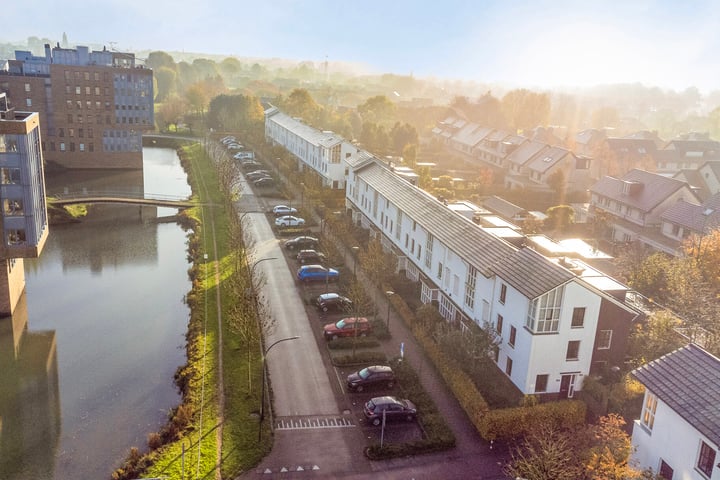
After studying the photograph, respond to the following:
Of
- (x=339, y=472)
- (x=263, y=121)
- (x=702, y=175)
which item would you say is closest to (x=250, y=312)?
(x=339, y=472)

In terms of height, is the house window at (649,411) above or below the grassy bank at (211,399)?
above

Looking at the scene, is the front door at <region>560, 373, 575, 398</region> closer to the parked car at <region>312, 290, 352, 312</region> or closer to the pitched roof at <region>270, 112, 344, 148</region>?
the parked car at <region>312, 290, 352, 312</region>

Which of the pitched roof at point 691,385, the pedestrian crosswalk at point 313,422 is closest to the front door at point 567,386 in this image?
the pitched roof at point 691,385

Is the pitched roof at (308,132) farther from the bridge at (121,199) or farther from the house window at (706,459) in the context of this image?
the house window at (706,459)

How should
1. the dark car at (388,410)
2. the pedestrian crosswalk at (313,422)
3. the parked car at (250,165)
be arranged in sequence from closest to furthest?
1. the pedestrian crosswalk at (313,422)
2. the dark car at (388,410)
3. the parked car at (250,165)

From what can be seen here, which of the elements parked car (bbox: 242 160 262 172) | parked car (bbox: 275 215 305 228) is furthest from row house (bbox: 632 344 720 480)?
parked car (bbox: 242 160 262 172)

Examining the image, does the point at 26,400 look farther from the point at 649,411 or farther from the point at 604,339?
the point at 604,339
